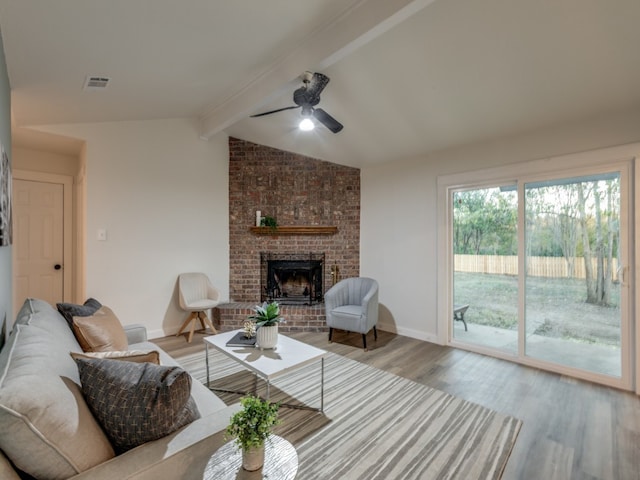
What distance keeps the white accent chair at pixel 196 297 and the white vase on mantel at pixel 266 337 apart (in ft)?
5.82

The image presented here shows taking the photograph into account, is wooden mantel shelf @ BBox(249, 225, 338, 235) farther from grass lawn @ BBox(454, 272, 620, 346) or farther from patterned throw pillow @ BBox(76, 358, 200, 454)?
patterned throw pillow @ BBox(76, 358, 200, 454)

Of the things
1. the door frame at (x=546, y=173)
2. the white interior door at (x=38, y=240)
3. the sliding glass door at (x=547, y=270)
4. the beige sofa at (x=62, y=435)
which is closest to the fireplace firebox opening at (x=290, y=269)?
the door frame at (x=546, y=173)

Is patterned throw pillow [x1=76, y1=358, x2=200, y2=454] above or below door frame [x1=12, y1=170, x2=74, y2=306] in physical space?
below

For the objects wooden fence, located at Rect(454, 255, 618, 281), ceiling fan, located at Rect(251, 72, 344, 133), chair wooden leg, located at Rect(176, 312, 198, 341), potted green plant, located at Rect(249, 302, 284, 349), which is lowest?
chair wooden leg, located at Rect(176, 312, 198, 341)

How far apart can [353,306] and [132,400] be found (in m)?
3.10

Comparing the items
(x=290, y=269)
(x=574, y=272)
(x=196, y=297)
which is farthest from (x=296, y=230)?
(x=574, y=272)

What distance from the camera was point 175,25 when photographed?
195 centimetres

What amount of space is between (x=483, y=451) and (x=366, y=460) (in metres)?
0.72

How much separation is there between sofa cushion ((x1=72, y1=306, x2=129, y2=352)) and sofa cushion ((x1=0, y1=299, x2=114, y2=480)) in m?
0.69

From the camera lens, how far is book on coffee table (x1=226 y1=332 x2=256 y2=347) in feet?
7.79

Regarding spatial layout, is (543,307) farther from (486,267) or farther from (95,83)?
(95,83)

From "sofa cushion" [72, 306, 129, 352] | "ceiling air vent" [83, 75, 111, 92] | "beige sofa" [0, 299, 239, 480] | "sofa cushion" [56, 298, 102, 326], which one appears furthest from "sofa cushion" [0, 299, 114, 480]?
"ceiling air vent" [83, 75, 111, 92]

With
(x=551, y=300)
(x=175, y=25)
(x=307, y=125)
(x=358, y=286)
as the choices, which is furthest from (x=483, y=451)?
(x=175, y=25)

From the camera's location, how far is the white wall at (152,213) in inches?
138
